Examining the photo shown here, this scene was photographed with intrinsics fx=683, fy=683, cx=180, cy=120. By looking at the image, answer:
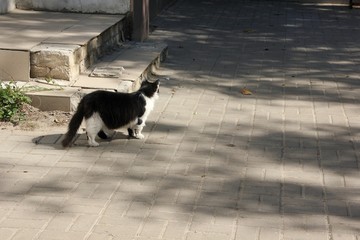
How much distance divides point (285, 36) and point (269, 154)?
20.1ft

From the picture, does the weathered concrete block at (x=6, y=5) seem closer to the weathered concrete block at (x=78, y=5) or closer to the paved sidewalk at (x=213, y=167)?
the weathered concrete block at (x=78, y=5)

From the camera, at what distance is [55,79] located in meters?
7.48

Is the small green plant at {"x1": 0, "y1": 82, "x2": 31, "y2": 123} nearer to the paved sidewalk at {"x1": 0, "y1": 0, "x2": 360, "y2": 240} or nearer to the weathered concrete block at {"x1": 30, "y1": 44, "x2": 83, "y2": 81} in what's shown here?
the paved sidewalk at {"x1": 0, "y1": 0, "x2": 360, "y2": 240}

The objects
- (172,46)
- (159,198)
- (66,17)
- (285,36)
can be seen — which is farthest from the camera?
(285,36)

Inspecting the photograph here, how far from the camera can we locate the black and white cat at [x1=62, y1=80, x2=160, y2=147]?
20.3 ft

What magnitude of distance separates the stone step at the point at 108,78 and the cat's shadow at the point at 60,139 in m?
0.56

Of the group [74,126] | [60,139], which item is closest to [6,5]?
[60,139]

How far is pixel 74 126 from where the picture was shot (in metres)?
6.16

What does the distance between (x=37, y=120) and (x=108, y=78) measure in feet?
4.03

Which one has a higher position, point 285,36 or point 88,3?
point 88,3

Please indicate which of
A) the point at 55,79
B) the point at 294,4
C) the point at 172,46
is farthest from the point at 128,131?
the point at 294,4

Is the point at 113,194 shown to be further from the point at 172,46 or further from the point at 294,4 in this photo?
the point at 294,4

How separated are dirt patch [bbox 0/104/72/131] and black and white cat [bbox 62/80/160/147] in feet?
1.96

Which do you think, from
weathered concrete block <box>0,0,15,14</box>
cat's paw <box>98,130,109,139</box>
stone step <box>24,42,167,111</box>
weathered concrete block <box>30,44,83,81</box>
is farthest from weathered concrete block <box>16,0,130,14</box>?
cat's paw <box>98,130,109,139</box>
